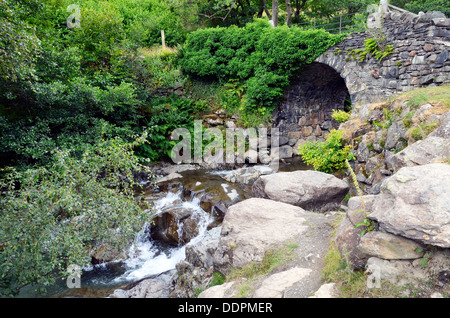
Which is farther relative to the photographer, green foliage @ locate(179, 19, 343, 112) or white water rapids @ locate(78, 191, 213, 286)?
green foliage @ locate(179, 19, 343, 112)

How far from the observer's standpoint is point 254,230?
605 centimetres

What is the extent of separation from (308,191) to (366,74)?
27.7ft

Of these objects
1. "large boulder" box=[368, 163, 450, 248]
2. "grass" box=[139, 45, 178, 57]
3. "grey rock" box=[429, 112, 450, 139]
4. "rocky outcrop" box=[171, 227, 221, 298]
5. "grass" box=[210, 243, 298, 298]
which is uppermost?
"grass" box=[139, 45, 178, 57]

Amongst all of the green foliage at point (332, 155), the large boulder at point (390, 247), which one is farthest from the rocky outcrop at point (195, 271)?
the green foliage at point (332, 155)

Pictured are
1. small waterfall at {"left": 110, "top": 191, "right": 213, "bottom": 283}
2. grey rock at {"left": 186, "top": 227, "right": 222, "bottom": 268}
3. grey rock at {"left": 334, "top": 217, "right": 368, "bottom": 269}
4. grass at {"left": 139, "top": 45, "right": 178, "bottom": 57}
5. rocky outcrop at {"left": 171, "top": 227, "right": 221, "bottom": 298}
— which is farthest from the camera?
grass at {"left": 139, "top": 45, "right": 178, "bottom": 57}

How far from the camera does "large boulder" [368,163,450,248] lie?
3.65 m

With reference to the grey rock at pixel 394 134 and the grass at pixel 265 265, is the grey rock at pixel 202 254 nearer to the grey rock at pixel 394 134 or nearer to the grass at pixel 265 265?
the grass at pixel 265 265

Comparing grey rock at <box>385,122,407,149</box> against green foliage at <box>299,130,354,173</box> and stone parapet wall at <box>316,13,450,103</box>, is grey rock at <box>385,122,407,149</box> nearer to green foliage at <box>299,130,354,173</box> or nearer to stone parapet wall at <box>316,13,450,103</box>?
green foliage at <box>299,130,354,173</box>

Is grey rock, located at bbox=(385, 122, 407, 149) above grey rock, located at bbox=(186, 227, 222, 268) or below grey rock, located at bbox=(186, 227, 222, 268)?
above

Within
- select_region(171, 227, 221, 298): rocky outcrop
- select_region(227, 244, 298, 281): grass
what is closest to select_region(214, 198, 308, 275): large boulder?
select_region(227, 244, 298, 281): grass

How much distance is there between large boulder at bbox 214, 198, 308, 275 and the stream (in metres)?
2.21
